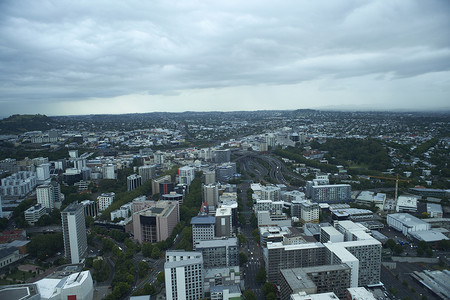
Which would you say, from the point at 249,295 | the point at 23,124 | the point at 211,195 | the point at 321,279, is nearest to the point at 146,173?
the point at 211,195

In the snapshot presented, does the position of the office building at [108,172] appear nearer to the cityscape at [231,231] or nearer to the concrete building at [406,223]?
the cityscape at [231,231]

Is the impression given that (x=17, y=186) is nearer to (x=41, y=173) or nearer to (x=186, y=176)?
(x=41, y=173)

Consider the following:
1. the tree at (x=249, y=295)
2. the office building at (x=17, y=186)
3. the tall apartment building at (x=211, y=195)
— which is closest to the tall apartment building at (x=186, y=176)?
the tall apartment building at (x=211, y=195)

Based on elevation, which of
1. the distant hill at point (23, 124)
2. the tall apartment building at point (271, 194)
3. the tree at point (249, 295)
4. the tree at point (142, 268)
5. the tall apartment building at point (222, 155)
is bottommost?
the tree at point (142, 268)

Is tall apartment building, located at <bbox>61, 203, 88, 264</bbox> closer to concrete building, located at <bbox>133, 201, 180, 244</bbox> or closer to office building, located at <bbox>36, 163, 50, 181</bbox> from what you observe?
concrete building, located at <bbox>133, 201, 180, 244</bbox>

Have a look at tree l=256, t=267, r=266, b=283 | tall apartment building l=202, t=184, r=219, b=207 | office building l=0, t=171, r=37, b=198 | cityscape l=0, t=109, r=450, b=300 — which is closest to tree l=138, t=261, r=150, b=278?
cityscape l=0, t=109, r=450, b=300

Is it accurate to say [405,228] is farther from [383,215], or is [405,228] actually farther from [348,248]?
[348,248]
